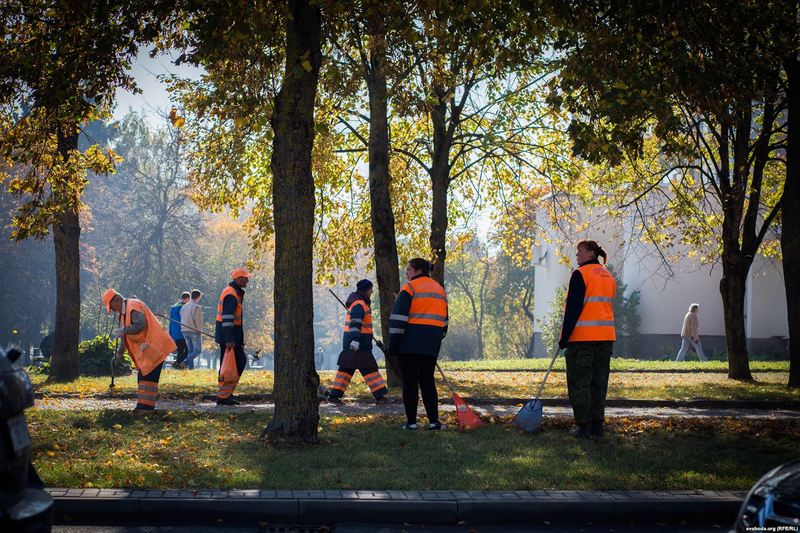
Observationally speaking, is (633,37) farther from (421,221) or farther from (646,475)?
(421,221)

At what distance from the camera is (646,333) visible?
42.6 meters

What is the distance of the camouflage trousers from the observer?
1077cm

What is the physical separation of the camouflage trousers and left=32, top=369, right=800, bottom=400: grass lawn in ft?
19.0

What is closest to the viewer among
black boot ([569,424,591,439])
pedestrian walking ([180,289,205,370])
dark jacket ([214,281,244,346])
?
black boot ([569,424,591,439])

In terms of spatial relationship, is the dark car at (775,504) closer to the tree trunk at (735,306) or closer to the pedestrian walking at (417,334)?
the pedestrian walking at (417,334)

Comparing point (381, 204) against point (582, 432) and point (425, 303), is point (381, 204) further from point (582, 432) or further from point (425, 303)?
point (582, 432)

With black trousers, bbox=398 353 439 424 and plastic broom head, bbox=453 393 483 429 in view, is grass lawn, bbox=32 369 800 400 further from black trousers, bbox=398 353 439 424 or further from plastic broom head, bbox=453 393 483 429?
black trousers, bbox=398 353 439 424

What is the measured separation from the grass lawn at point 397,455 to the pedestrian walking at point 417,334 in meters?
0.45

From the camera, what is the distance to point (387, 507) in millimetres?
7297

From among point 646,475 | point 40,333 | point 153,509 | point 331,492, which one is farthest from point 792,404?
point 40,333

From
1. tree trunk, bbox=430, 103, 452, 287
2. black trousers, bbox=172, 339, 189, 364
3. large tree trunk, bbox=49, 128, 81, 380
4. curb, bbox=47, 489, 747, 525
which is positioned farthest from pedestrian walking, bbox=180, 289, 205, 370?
curb, bbox=47, 489, 747, 525

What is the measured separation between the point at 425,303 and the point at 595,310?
192 centimetres

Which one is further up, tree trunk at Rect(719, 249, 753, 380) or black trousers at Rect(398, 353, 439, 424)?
tree trunk at Rect(719, 249, 753, 380)

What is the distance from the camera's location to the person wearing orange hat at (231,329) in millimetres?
14758
